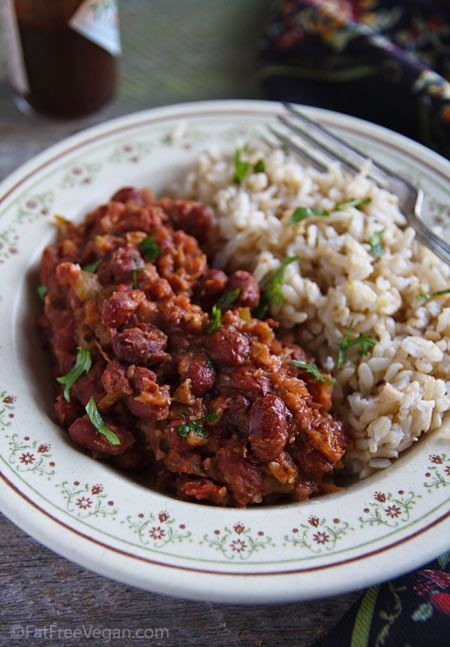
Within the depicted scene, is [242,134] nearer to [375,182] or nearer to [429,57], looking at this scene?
[375,182]

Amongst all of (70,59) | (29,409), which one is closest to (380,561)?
(29,409)

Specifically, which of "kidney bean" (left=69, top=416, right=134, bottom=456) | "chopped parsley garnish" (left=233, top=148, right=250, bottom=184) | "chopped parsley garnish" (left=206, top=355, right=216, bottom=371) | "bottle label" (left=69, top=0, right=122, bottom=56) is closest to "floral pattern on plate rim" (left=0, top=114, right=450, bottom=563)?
"kidney bean" (left=69, top=416, right=134, bottom=456)

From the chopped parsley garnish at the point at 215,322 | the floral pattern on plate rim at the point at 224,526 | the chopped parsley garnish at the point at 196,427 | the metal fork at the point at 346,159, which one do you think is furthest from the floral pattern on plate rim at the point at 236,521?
the metal fork at the point at 346,159

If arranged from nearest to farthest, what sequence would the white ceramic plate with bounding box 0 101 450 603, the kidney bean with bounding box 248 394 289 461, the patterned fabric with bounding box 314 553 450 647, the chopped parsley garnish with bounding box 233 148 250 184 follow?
the white ceramic plate with bounding box 0 101 450 603
the patterned fabric with bounding box 314 553 450 647
the kidney bean with bounding box 248 394 289 461
the chopped parsley garnish with bounding box 233 148 250 184

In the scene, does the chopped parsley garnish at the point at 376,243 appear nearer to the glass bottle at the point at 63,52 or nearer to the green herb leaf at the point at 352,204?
the green herb leaf at the point at 352,204

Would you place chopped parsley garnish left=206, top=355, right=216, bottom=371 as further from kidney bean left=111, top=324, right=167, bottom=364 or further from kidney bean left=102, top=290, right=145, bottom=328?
kidney bean left=102, top=290, right=145, bottom=328

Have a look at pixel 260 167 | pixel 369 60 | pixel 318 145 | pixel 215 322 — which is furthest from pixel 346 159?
pixel 215 322
